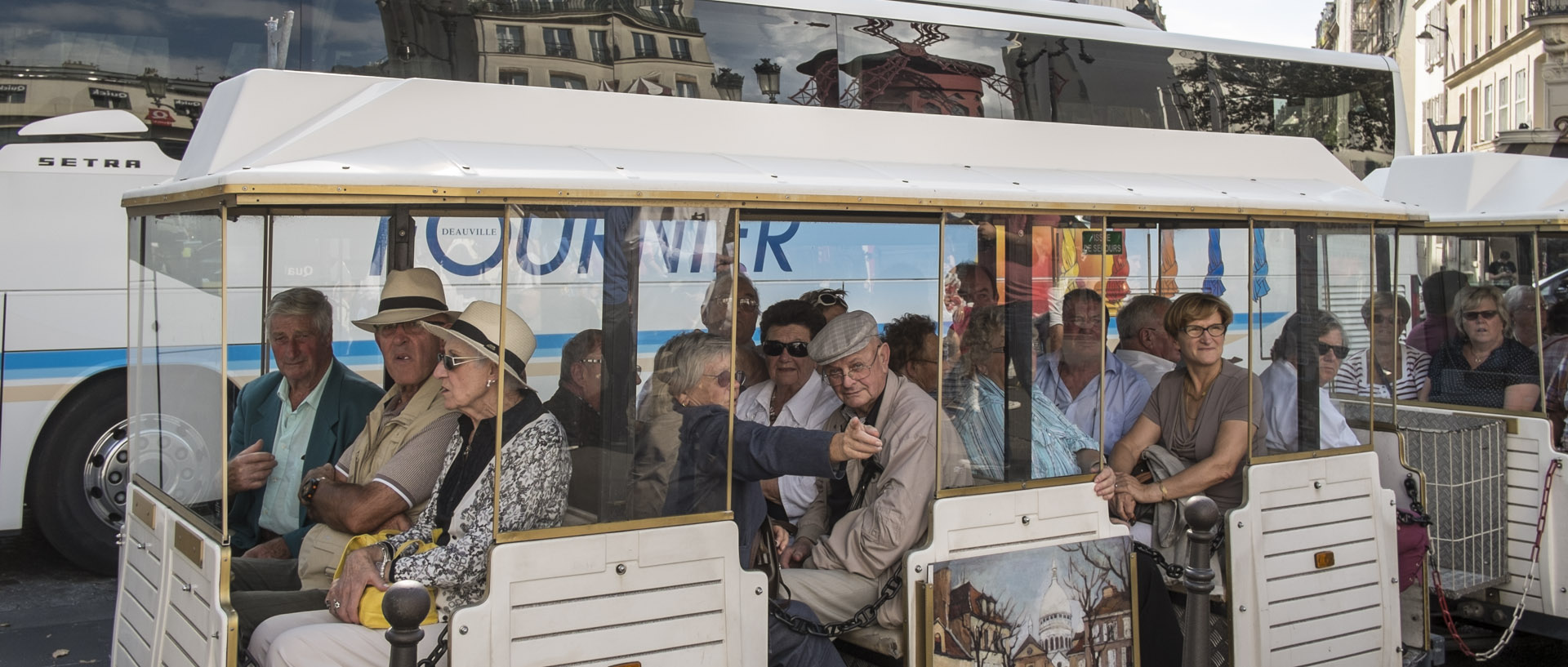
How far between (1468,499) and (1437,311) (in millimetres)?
1119

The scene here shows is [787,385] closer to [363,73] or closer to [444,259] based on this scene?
[444,259]

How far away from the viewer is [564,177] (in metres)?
3.46

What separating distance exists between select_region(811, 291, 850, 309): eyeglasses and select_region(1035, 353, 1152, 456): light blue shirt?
4.86 feet

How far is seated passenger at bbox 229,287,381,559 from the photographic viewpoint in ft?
15.8

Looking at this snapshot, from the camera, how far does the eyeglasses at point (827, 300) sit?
6338mm

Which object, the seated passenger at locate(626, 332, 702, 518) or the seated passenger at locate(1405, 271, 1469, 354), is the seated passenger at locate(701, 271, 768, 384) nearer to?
the seated passenger at locate(626, 332, 702, 518)

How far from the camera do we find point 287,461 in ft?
16.0

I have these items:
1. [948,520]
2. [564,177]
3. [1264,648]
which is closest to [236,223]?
[564,177]

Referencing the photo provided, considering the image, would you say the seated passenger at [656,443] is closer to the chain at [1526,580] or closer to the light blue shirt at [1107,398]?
the light blue shirt at [1107,398]

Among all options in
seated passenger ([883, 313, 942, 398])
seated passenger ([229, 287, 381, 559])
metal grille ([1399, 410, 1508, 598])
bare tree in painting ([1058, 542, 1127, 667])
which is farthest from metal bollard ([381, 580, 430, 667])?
metal grille ([1399, 410, 1508, 598])

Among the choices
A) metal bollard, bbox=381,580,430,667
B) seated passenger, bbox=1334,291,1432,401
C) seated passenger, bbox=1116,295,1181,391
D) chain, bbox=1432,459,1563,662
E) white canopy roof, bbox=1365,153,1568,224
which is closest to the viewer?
metal bollard, bbox=381,580,430,667

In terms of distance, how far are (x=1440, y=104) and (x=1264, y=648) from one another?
46.8m

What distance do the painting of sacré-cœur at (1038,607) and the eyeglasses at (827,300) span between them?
2275 millimetres

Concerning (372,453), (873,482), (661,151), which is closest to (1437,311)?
(873,482)
